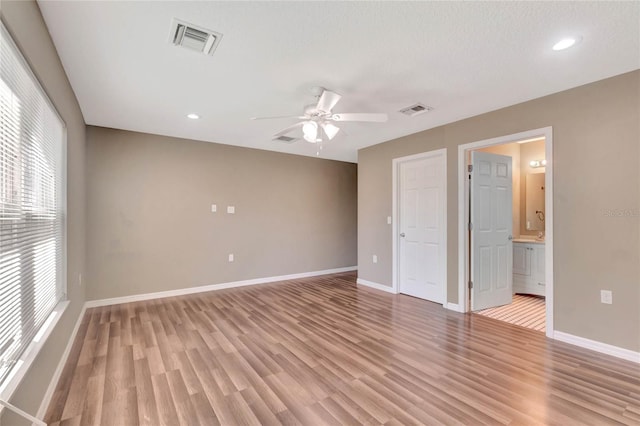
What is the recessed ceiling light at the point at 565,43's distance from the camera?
2.03 metres

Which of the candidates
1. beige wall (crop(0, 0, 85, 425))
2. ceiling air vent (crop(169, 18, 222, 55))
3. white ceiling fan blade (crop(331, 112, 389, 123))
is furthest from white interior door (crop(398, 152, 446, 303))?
beige wall (crop(0, 0, 85, 425))

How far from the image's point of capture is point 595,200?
268 cm

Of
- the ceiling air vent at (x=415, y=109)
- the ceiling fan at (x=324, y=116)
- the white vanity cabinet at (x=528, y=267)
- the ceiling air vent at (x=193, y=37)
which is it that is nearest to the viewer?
the ceiling air vent at (x=193, y=37)

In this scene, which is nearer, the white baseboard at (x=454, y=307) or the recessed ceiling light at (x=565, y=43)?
the recessed ceiling light at (x=565, y=43)

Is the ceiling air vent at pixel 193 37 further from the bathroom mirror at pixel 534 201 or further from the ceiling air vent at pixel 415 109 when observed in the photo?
the bathroom mirror at pixel 534 201

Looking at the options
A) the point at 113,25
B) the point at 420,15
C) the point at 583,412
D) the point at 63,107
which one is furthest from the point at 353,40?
the point at 583,412

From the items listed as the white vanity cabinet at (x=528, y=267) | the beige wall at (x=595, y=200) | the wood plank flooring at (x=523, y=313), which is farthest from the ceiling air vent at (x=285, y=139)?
the white vanity cabinet at (x=528, y=267)

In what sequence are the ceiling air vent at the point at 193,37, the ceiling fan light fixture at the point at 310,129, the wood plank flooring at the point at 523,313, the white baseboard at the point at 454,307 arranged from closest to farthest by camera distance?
the ceiling air vent at the point at 193,37 < the ceiling fan light fixture at the point at 310,129 < the wood plank flooring at the point at 523,313 < the white baseboard at the point at 454,307

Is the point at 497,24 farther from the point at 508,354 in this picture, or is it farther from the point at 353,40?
the point at 508,354

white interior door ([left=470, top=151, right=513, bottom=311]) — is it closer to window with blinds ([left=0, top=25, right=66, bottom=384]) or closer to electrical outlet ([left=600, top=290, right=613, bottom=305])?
electrical outlet ([left=600, top=290, right=613, bottom=305])

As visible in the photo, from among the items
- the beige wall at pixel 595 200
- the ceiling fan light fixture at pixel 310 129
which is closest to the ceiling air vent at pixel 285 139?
the ceiling fan light fixture at pixel 310 129

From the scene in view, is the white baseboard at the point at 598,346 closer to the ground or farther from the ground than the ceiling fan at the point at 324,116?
closer to the ground

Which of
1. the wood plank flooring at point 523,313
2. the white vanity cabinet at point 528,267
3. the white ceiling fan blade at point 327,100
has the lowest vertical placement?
the wood plank flooring at point 523,313

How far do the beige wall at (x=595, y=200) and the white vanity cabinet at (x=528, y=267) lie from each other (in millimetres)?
1753
